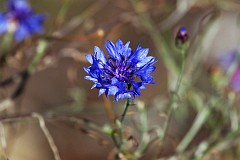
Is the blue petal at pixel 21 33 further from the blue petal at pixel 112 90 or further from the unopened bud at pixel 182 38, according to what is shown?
the blue petal at pixel 112 90

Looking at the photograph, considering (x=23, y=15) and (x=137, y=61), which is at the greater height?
(x=23, y=15)

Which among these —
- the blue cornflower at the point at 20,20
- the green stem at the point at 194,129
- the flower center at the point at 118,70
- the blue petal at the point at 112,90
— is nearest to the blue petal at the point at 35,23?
the blue cornflower at the point at 20,20

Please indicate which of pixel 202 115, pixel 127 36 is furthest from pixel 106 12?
pixel 202 115

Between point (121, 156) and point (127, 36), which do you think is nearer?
point (121, 156)

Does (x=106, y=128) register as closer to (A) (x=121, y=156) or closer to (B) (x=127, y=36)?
(A) (x=121, y=156)

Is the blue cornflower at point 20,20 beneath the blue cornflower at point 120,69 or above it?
above

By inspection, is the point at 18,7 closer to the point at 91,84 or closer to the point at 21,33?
the point at 21,33

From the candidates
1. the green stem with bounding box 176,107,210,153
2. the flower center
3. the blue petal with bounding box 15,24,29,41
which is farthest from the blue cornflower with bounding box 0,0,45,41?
the flower center
